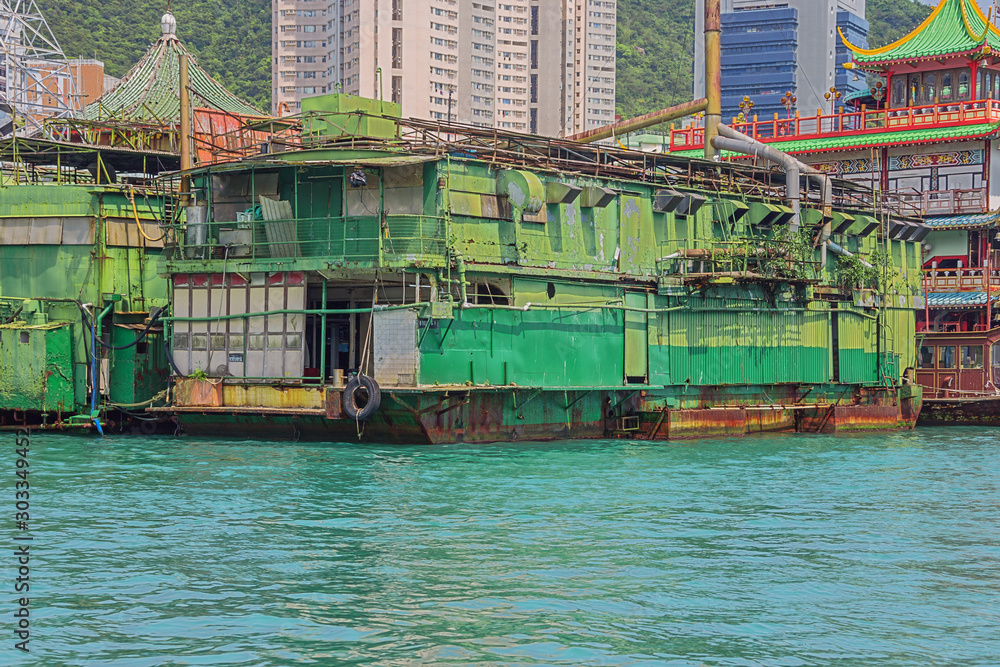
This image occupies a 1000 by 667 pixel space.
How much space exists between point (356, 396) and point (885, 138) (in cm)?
2484

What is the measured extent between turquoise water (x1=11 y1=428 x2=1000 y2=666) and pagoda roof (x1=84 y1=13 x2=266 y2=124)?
21349 mm

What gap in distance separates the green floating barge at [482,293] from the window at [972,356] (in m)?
6.38

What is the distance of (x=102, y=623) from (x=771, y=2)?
144 m

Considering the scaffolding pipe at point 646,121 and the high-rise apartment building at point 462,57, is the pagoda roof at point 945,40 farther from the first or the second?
the high-rise apartment building at point 462,57

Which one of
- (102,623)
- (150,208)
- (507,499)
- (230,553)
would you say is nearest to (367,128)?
(150,208)

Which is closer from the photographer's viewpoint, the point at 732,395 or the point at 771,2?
the point at 732,395

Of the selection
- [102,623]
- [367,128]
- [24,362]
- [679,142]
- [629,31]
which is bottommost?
[102,623]

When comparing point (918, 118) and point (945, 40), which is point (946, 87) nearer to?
point (945, 40)

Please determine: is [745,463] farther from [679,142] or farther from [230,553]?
[679,142]

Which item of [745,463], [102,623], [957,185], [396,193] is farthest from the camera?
[957,185]

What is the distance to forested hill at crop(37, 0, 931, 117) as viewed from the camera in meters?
100

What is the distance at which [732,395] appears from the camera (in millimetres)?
29750

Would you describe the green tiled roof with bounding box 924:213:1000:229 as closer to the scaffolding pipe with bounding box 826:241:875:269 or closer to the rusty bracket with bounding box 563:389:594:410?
the scaffolding pipe with bounding box 826:241:875:269

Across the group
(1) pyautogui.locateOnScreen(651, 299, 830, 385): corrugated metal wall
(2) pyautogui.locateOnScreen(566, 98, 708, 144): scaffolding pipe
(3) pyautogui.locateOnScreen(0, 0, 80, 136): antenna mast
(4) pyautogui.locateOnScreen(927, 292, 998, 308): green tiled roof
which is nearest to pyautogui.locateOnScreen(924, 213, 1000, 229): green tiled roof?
(4) pyautogui.locateOnScreen(927, 292, 998, 308): green tiled roof
